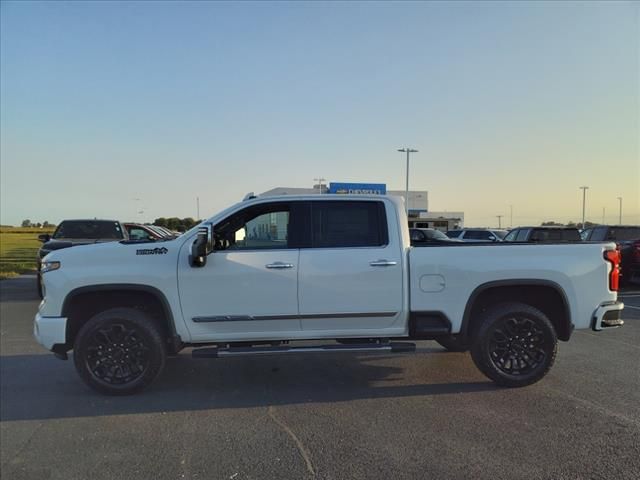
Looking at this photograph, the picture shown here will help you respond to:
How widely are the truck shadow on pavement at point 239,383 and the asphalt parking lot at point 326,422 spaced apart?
0.02 metres

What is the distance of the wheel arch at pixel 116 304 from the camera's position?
4977 millimetres

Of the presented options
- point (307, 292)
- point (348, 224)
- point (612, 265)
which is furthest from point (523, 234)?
point (307, 292)

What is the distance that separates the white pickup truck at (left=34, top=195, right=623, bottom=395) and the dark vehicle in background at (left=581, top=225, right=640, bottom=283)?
9.70 meters

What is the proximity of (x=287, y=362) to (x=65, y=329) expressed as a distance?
8.48 ft

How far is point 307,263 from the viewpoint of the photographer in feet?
16.6

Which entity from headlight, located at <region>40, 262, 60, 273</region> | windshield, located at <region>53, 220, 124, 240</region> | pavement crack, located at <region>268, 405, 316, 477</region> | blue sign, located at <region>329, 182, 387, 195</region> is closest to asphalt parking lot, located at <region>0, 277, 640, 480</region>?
pavement crack, located at <region>268, 405, 316, 477</region>

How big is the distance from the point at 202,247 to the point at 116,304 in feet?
3.99

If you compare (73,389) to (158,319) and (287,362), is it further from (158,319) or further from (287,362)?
(287,362)

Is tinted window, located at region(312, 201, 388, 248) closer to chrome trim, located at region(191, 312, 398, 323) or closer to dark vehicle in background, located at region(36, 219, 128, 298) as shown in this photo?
chrome trim, located at region(191, 312, 398, 323)

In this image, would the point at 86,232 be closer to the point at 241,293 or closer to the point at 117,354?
the point at 117,354

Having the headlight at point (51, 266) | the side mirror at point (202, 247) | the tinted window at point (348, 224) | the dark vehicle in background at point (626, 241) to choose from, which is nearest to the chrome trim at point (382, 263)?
the tinted window at point (348, 224)

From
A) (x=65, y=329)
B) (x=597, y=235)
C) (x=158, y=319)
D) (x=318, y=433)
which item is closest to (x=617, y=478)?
(x=318, y=433)

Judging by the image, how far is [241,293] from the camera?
499 cm

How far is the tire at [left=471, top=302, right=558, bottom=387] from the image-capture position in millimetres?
5148
